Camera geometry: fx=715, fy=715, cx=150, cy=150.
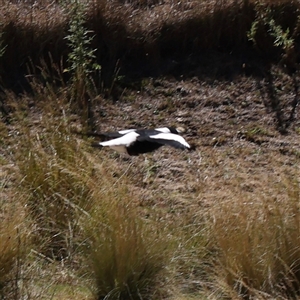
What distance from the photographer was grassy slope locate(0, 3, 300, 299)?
408 cm

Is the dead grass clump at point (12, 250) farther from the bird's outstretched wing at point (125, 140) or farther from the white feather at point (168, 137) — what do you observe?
the white feather at point (168, 137)

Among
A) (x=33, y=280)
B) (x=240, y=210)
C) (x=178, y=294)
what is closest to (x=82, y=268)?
(x=33, y=280)

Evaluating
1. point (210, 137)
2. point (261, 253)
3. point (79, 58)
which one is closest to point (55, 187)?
point (261, 253)

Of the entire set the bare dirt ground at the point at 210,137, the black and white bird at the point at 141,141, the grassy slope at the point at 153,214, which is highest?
the black and white bird at the point at 141,141

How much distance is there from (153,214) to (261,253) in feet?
3.06

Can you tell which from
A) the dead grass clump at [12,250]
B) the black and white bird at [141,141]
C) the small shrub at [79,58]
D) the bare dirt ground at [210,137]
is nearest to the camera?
the dead grass clump at [12,250]

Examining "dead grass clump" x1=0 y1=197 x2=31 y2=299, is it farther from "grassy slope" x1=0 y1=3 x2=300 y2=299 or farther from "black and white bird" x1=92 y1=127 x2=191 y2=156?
"black and white bird" x1=92 y1=127 x2=191 y2=156

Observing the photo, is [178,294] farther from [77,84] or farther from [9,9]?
[9,9]

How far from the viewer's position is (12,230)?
13.8 feet

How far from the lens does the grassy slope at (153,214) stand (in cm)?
408

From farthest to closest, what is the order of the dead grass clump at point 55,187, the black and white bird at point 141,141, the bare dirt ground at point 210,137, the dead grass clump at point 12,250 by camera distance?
the bare dirt ground at point 210,137 → the black and white bird at point 141,141 → the dead grass clump at point 55,187 → the dead grass clump at point 12,250

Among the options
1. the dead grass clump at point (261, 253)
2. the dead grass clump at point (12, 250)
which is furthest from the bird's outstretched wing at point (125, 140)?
the dead grass clump at point (261, 253)

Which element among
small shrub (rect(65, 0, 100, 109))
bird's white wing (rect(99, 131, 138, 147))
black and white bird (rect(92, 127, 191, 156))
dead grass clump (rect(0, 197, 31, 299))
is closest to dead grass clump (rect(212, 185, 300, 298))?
black and white bird (rect(92, 127, 191, 156))

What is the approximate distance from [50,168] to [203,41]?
317 cm
